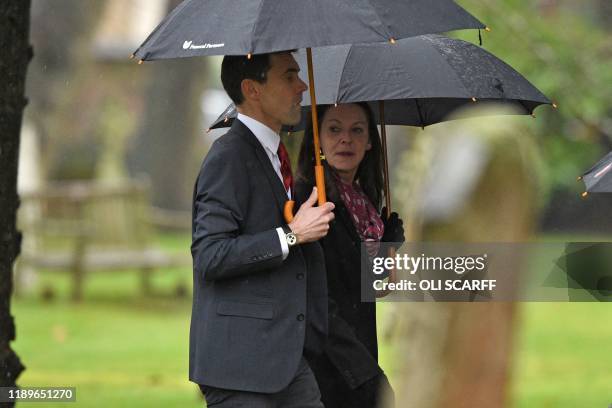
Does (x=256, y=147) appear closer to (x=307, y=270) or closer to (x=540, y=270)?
(x=307, y=270)

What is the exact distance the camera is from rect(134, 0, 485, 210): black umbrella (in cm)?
462

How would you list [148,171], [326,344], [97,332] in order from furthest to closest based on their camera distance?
[148,171] < [97,332] < [326,344]

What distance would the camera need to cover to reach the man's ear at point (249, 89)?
472 centimetres

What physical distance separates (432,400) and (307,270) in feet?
Answer: 3.90

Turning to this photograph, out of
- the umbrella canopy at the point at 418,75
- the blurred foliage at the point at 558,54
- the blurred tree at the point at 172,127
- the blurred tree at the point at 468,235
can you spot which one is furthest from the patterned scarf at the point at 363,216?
the blurred tree at the point at 172,127

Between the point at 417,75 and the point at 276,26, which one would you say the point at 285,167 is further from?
the point at 417,75

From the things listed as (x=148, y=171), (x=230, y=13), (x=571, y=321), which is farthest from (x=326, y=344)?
(x=148, y=171)

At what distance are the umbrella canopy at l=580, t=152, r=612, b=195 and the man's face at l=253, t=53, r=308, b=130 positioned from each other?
0.99 m

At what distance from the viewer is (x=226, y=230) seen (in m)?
4.48

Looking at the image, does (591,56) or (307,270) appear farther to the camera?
(591,56)

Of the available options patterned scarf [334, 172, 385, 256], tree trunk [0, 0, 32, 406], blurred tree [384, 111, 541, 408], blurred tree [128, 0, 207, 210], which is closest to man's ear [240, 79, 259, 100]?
patterned scarf [334, 172, 385, 256]

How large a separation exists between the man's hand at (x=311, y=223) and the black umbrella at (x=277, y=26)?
0.90 feet

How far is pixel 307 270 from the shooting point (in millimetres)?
4738

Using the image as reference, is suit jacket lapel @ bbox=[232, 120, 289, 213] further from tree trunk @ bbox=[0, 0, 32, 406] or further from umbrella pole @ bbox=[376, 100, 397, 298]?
tree trunk @ bbox=[0, 0, 32, 406]
